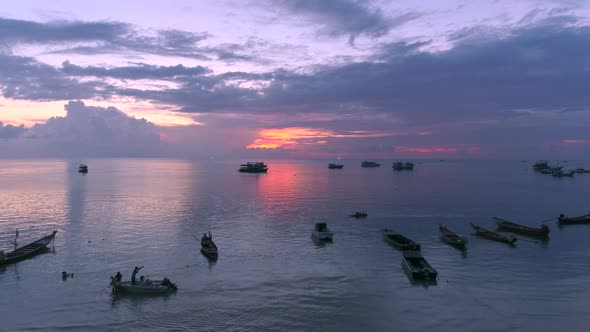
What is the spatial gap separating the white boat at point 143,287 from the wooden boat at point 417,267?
2196 cm

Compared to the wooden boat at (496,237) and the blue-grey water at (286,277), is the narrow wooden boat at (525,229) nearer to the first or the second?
the blue-grey water at (286,277)

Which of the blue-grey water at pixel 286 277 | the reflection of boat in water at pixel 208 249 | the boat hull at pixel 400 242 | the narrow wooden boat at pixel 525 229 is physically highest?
the narrow wooden boat at pixel 525 229

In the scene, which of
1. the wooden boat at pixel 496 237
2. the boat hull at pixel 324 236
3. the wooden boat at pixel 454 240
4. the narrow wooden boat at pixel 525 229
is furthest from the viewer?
the narrow wooden boat at pixel 525 229

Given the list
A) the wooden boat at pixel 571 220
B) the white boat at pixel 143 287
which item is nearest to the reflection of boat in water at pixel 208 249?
the white boat at pixel 143 287

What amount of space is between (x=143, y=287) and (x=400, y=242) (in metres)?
30.9

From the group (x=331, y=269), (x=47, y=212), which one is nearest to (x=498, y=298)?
(x=331, y=269)

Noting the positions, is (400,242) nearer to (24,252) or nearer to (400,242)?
(400,242)

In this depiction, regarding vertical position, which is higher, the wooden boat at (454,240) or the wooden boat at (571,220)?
the wooden boat at (571,220)

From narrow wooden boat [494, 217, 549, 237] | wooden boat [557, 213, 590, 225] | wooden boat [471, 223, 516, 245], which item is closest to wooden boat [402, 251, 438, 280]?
wooden boat [471, 223, 516, 245]

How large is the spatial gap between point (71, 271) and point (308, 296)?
24.4 metres

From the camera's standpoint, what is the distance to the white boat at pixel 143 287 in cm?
3503

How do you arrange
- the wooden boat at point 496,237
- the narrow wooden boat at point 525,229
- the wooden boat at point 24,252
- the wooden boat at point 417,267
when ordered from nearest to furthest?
1. the wooden boat at point 417,267
2. the wooden boat at point 24,252
3. the wooden boat at point 496,237
4. the narrow wooden boat at point 525,229

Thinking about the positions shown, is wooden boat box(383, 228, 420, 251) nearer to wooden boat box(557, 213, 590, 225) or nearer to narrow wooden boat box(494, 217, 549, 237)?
narrow wooden boat box(494, 217, 549, 237)

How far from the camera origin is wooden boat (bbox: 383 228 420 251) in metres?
48.3
